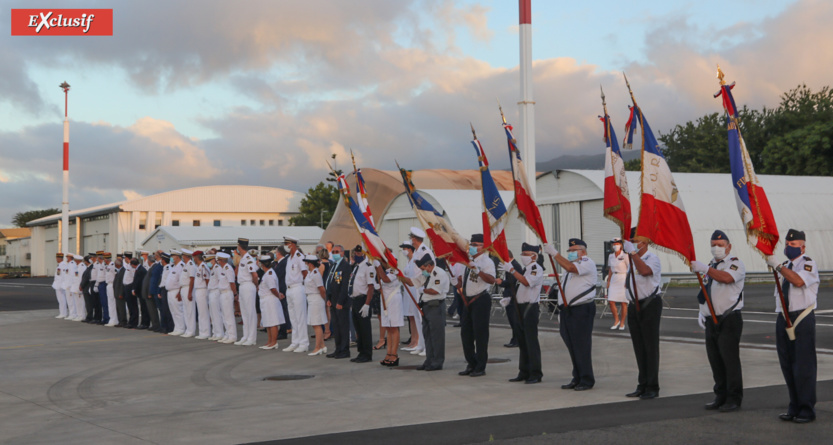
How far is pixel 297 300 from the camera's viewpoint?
14.9 m

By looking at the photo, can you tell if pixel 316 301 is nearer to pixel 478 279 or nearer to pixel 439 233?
pixel 439 233

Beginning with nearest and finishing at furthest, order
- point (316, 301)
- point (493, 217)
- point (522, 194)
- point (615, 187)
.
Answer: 1. point (615, 187)
2. point (522, 194)
3. point (493, 217)
4. point (316, 301)

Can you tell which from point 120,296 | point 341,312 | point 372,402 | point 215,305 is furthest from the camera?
point 120,296

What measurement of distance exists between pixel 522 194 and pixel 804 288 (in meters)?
3.97

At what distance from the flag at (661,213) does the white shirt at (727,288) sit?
403mm

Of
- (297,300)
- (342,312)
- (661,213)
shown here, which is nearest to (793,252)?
(661,213)

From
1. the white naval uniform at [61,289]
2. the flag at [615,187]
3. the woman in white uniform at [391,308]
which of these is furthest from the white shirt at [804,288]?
the white naval uniform at [61,289]

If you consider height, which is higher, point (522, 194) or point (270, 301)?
point (522, 194)

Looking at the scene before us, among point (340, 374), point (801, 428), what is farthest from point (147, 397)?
point (801, 428)

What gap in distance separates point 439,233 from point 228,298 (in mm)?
→ 6716

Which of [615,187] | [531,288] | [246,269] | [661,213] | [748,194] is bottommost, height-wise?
[531,288]

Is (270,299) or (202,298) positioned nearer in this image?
(270,299)

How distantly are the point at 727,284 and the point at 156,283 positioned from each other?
15.0 m

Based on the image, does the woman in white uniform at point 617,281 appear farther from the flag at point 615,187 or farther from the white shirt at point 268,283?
the flag at point 615,187
